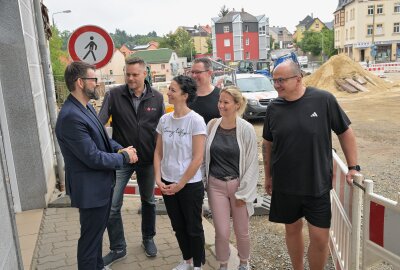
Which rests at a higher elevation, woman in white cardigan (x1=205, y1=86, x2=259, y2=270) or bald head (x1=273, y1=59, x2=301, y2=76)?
bald head (x1=273, y1=59, x2=301, y2=76)

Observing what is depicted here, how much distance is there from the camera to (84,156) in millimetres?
2875

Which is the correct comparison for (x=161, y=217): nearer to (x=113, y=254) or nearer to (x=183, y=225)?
(x=113, y=254)

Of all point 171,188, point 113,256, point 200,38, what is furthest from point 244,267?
point 200,38

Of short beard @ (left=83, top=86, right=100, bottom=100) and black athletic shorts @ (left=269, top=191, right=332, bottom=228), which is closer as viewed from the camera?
short beard @ (left=83, top=86, right=100, bottom=100)

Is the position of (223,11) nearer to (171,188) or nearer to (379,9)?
(379,9)

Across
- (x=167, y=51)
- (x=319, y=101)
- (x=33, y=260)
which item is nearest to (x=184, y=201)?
(x=319, y=101)

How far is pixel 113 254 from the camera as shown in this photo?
402cm

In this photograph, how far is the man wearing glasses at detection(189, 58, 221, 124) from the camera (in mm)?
3975

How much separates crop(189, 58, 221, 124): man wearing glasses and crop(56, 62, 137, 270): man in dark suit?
3.50ft

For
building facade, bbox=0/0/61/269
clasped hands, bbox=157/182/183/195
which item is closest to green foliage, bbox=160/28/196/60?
building facade, bbox=0/0/61/269

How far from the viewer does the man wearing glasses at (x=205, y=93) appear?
397 centimetres

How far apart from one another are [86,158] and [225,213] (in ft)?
4.78

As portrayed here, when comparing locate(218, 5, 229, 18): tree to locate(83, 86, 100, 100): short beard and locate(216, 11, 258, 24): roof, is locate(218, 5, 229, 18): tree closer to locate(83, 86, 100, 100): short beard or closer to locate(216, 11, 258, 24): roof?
locate(216, 11, 258, 24): roof

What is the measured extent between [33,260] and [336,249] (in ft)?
10.7
